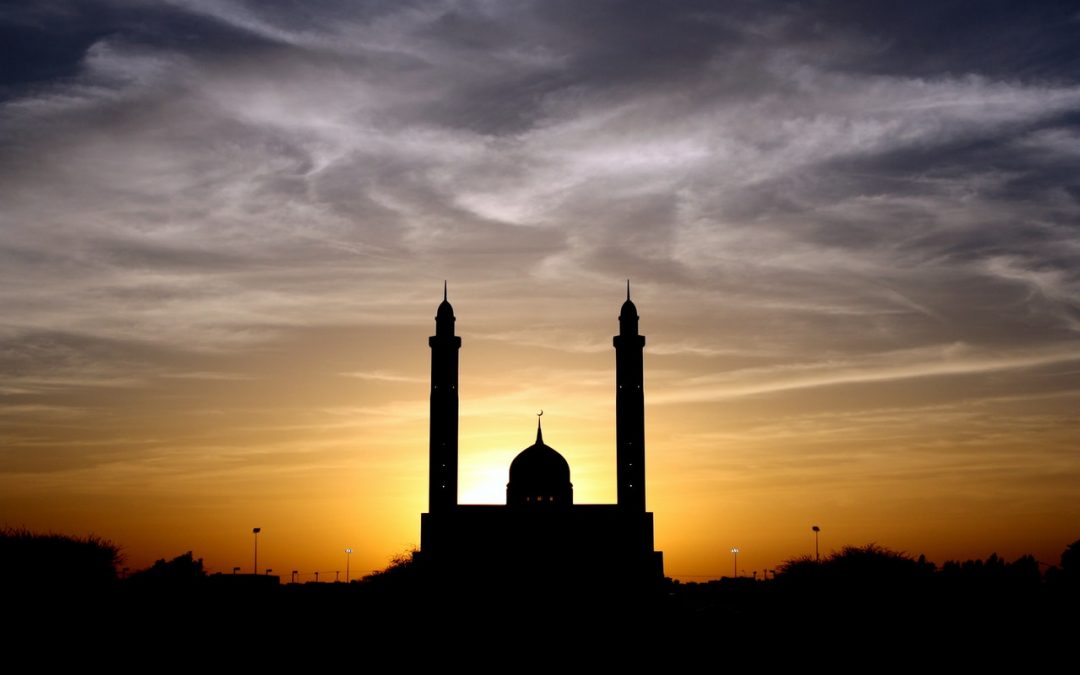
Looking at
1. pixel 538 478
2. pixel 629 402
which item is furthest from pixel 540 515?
pixel 629 402

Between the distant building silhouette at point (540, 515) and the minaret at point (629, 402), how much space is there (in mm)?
94

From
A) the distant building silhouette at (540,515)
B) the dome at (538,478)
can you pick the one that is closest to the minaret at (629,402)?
the distant building silhouette at (540,515)

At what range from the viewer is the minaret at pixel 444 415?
119 m

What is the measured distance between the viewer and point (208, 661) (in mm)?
56188

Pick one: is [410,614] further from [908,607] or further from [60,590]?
[908,607]

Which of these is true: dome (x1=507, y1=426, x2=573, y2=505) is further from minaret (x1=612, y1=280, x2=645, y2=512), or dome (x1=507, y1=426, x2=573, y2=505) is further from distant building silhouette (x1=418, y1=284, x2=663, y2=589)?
minaret (x1=612, y1=280, x2=645, y2=512)

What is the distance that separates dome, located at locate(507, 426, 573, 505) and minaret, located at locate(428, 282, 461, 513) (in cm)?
842

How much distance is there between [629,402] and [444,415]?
17398mm

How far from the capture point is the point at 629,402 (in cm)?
12006

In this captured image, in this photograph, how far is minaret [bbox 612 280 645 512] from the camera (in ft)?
395

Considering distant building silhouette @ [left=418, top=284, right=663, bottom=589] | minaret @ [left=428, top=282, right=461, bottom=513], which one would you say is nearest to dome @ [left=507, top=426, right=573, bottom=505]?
distant building silhouette @ [left=418, top=284, right=663, bottom=589]

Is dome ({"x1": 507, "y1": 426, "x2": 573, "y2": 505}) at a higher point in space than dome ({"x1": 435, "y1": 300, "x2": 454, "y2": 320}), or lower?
lower

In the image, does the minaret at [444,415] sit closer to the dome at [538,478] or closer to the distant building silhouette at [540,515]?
the distant building silhouette at [540,515]

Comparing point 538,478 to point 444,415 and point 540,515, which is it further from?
point 444,415
